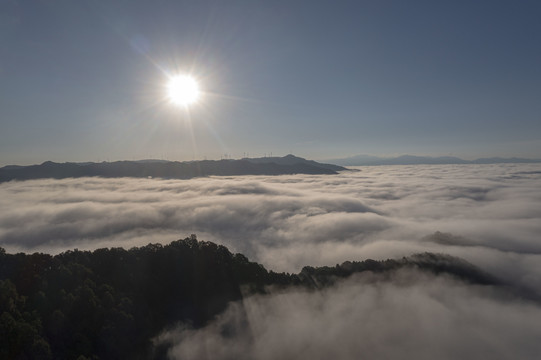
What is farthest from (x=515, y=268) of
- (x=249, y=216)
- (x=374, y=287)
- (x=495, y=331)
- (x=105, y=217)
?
(x=105, y=217)

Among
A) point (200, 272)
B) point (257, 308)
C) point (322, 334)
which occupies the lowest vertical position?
point (322, 334)

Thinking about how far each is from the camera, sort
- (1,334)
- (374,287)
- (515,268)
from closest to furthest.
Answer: (1,334), (374,287), (515,268)

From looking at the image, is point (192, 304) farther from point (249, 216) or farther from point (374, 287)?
point (249, 216)

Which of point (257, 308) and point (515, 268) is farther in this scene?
point (515, 268)

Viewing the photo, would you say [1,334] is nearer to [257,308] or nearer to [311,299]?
[257,308]

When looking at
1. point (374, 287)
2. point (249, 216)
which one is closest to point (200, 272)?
point (374, 287)

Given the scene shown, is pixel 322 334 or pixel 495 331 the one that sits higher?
pixel 322 334

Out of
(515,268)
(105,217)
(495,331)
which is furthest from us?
(105,217)
